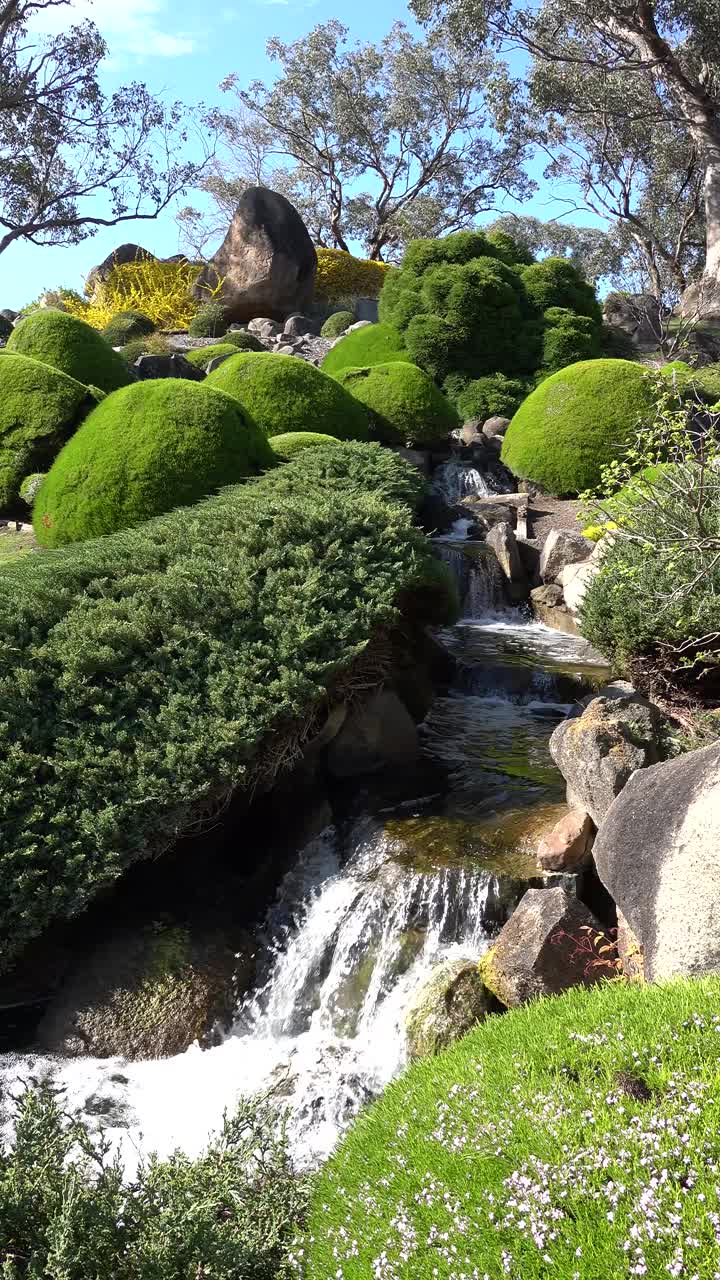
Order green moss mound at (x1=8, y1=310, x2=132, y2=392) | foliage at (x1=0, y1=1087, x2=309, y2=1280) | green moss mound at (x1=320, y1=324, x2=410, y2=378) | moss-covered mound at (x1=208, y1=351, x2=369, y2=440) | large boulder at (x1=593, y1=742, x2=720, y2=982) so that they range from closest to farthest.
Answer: foliage at (x1=0, y1=1087, x2=309, y2=1280) < large boulder at (x1=593, y1=742, x2=720, y2=982) < moss-covered mound at (x1=208, y1=351, x2=369, y2=440) < green moss mound at (x1=8, y1=310, x2=132, y2=392) < green moss mound at (x1=320, y1=324, x2=410, y2=378)

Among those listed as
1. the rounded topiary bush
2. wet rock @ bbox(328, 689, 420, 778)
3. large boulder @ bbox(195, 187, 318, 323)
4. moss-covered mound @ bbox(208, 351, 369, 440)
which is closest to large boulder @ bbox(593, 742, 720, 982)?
wet rock @ bbox(328, 689, 420, 778)

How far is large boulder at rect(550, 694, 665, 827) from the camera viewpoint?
6113mm

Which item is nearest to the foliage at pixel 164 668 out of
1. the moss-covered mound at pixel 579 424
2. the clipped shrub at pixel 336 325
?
the moss-covered mound at pixel 579 424

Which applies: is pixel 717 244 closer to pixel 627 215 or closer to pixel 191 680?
pixel 627 215

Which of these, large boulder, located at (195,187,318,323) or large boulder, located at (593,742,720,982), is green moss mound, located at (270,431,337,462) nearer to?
large boulder, located at (593,742,720,982)

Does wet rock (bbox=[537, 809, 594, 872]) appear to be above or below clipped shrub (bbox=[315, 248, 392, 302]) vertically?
below

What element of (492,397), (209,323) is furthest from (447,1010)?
(209,323)

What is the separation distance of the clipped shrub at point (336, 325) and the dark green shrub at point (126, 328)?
507 centimetres

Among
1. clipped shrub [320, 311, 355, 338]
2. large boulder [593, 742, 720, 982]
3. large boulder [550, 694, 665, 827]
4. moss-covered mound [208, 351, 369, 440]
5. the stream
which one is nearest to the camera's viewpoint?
large boulder [593, 742, 720, 982]

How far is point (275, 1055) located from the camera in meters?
5.72

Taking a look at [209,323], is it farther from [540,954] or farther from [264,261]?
[540,954]

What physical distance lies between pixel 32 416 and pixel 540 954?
10.2m

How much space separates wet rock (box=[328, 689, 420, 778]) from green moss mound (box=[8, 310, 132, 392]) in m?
8.26

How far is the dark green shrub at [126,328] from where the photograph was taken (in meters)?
26.0
